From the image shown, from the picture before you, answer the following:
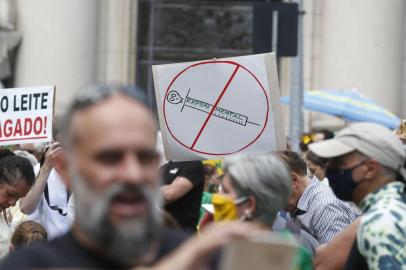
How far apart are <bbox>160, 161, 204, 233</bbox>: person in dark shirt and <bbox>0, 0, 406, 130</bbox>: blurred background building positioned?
1115cm

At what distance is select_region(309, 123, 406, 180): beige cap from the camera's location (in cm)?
453

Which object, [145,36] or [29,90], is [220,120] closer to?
[29,90]

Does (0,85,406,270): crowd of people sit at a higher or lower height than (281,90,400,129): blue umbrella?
higher

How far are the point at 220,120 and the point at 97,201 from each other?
14.0ft

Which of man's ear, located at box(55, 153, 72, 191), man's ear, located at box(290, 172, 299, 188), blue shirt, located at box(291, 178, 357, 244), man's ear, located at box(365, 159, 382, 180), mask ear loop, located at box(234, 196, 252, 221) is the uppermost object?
man's ear, located at box(55, 153, 72, 191)

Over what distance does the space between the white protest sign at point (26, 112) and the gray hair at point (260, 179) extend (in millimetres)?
4236

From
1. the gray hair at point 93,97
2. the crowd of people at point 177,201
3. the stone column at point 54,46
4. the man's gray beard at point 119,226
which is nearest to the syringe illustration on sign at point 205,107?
the crowd of people at point 177,201

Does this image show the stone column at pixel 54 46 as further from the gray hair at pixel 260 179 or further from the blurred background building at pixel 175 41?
the gray hair at pixel 260 179

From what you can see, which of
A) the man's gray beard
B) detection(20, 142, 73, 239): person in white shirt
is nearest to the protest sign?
the man's gray beard

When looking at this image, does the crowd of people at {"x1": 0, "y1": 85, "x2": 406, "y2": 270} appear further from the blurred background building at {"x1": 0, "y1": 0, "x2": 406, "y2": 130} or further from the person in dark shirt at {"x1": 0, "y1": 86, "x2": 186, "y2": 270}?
the blurred background building at {"x1": 0, "y1": 0, "x2": 406, "y2": 130}

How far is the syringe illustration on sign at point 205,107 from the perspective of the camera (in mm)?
7070

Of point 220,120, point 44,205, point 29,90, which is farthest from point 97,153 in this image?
point 29,90

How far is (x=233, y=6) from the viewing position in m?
20.9

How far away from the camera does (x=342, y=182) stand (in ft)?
15.1
